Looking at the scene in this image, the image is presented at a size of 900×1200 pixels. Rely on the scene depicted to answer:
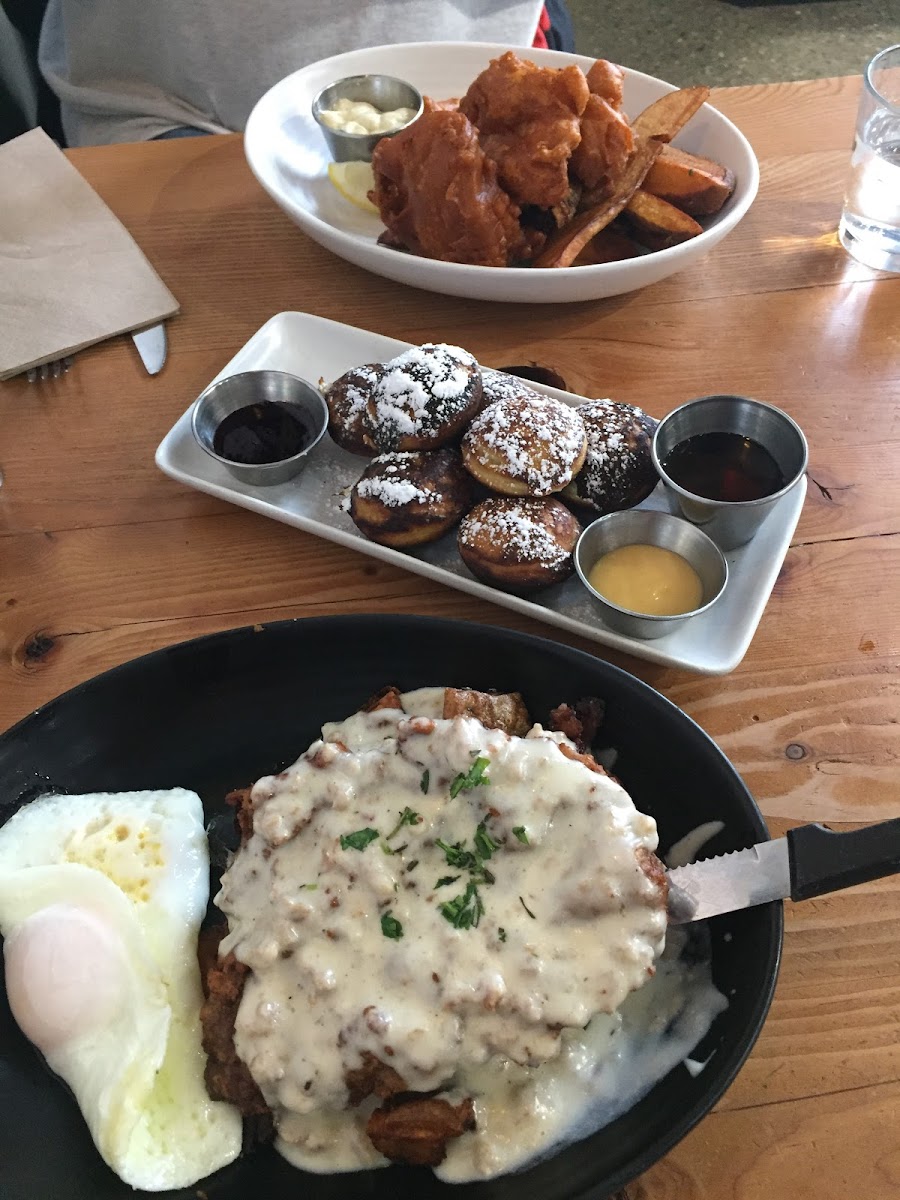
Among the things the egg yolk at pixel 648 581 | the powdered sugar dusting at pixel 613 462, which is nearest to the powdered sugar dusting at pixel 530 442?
the powdered sugar dusting at pixel 613 462

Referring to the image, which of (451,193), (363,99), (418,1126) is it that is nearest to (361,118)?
(363,99)

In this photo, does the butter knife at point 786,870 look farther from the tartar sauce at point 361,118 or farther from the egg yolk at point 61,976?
the tartar sauce at point 361,118

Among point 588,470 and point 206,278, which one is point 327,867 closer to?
point 588,470

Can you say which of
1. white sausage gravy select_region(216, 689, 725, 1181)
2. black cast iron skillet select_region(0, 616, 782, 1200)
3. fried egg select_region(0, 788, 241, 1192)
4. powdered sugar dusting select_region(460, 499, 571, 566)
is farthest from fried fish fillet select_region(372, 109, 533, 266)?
fried egg select_region(0, 788, 241, 1192)

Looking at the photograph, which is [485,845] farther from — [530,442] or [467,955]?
[530,442]

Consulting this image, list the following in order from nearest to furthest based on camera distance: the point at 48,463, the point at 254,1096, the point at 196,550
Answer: the point at 254,1096
the point at 196,550
the point at 48,463

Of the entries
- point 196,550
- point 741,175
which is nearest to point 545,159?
point 741,175
